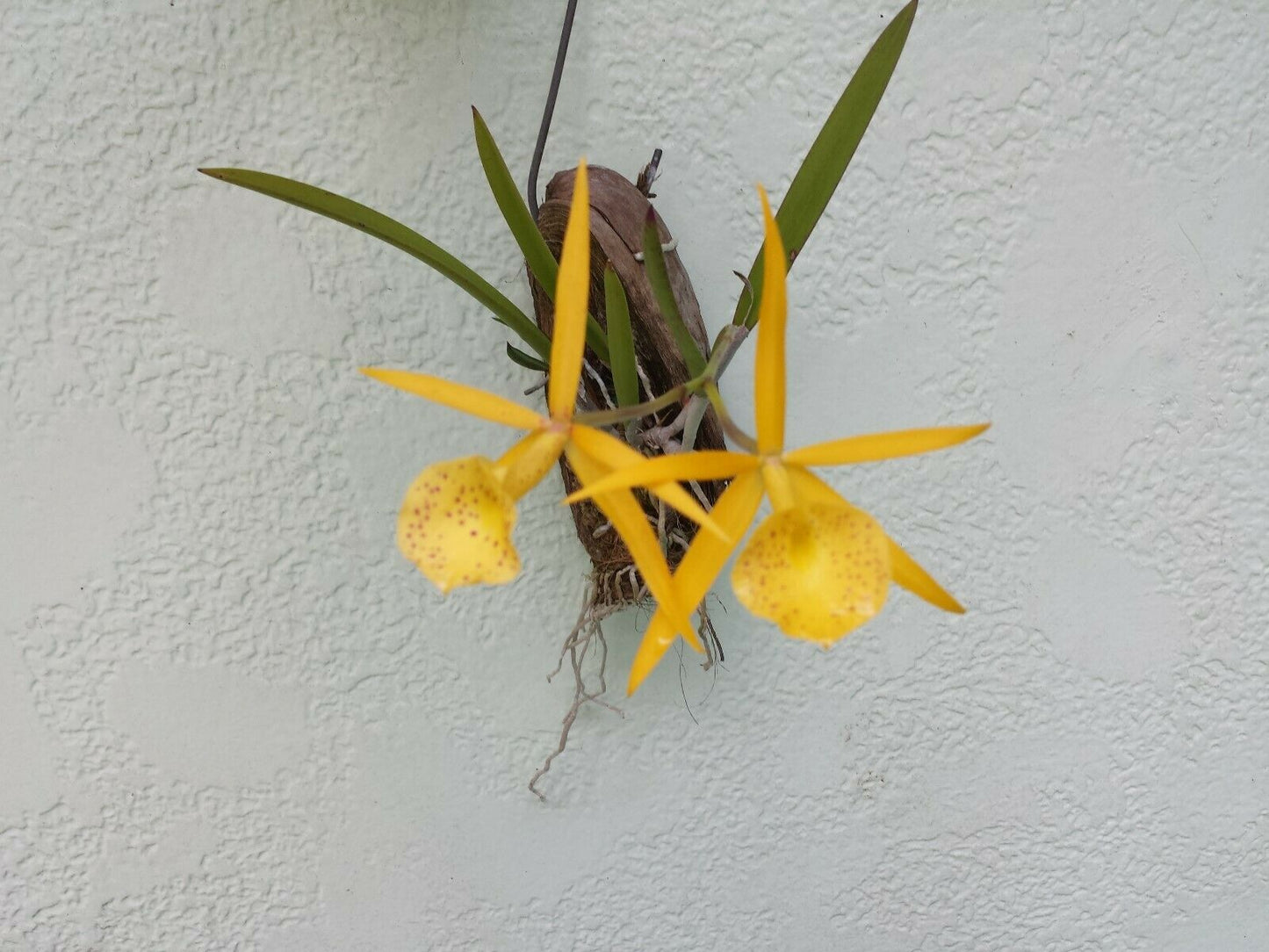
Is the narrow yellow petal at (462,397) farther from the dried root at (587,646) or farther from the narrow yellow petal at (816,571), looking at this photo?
the dried root at (587,646)

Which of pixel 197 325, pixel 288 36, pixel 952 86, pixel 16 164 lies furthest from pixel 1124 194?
pixel 16 164

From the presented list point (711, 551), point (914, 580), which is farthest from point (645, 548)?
point (914, 580)

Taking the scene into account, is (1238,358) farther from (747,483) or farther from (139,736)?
(139,736)

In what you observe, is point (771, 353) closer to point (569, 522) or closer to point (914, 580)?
point (914, 580)

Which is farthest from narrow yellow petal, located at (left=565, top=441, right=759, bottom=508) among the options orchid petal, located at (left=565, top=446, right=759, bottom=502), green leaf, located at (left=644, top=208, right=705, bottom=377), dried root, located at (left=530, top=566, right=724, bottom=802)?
dried root, located at (left=530, top=566, right=724, bottom=802)

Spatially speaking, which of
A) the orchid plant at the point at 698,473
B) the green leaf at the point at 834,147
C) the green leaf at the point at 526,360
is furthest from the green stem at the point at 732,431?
the green leaf at the point at 526,360

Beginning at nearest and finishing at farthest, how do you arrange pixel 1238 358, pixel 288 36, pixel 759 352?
pixel 759 352 → pixel 288 36 → pixel 1238 358
